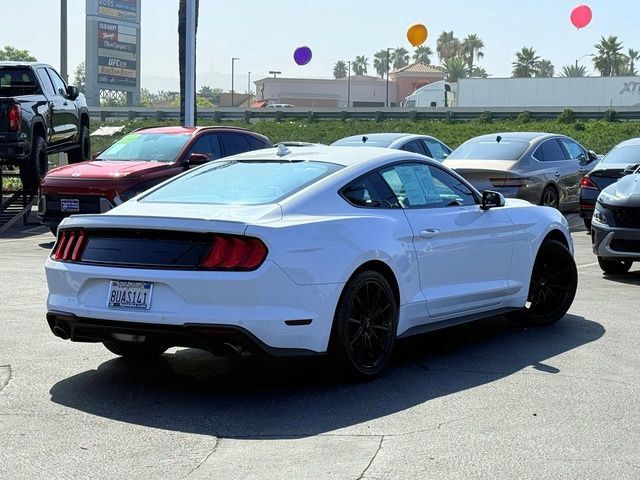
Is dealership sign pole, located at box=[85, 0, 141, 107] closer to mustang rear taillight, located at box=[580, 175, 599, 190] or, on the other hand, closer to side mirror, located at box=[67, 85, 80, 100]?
side mirror, located at box=[67, 85, 80, 100]

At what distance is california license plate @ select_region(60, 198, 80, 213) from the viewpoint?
46.3ft

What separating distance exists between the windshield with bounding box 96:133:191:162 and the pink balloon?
23.0 m

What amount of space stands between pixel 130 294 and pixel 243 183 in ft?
4.27

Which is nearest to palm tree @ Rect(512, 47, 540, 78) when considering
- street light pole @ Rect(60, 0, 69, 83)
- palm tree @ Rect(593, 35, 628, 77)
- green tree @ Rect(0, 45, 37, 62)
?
palm tree @ Rect(593, 35, 628, 77)

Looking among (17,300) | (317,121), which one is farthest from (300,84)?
(17,300)

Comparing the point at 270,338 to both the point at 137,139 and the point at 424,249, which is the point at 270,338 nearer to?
the point at 424,249

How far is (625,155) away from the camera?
1672cm

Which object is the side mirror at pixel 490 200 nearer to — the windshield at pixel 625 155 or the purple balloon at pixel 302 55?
the windshield at pixel 625 155

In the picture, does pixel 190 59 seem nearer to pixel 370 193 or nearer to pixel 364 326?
pixel 370 193

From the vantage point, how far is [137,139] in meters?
15.7

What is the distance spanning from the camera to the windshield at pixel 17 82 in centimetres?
1822

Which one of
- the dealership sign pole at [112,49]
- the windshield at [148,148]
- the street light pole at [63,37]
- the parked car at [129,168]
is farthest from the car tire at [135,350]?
the dealership sign pole at [112,49]

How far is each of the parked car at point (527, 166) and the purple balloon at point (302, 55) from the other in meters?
28.3

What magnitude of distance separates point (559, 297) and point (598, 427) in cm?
332
